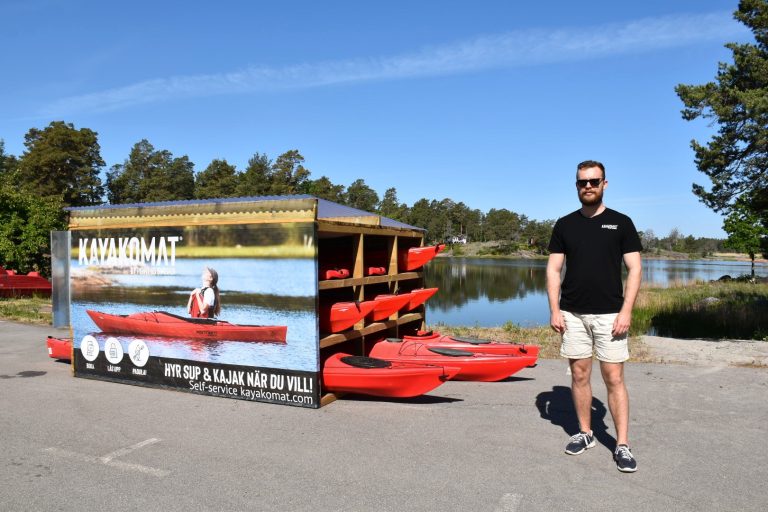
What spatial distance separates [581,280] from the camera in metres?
4.27

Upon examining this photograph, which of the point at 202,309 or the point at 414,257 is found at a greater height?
the point at 414,257

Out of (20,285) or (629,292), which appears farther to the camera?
(20,285)

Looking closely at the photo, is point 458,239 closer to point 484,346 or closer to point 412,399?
point 484,346

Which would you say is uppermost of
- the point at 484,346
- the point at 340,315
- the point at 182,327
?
the point at 340,315

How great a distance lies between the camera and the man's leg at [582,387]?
4.37 m

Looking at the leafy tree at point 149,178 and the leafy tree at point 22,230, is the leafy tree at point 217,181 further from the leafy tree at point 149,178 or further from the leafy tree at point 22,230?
the leafy tree at point 22,230

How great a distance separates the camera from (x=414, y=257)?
8055 mm

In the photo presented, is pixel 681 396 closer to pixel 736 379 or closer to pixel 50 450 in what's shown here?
pixel 736 379

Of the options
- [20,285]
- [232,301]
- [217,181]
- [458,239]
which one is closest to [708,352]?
[232,301]

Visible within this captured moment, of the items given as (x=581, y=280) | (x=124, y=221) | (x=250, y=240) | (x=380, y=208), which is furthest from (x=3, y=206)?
(x=380, y=208)

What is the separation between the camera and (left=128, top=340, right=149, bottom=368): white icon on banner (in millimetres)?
6535

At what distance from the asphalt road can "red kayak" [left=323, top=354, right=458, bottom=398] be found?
211mm

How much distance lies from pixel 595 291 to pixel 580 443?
A: 1288 mm

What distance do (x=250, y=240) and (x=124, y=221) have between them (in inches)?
80.4
